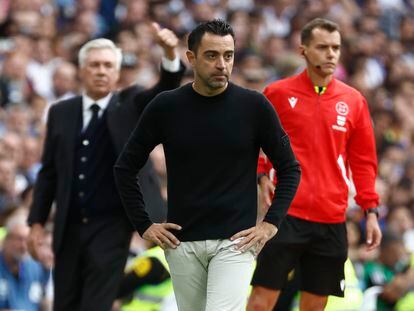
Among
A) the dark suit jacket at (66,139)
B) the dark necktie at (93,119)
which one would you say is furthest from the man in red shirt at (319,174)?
the dark necktie at (93,119)

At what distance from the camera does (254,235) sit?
624 centimetres

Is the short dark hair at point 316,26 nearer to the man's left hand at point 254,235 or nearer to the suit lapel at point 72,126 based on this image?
the suit lapel at point 72,126

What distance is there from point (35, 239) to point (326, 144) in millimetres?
2263

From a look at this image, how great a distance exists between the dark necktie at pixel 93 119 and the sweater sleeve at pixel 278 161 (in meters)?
2.10

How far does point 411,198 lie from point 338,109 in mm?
7279

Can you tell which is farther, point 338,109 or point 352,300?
point 352,300

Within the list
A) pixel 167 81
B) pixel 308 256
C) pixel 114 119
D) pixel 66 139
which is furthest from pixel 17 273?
pixel 308 256

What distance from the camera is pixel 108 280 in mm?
7934

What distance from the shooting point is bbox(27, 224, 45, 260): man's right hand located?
26.9 ft

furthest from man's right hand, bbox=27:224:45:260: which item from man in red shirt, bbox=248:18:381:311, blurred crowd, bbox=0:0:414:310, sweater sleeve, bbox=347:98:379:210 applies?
sweater sleeve, bbox=347:98:379:210

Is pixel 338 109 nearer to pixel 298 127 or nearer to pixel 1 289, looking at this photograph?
pixel 298 127

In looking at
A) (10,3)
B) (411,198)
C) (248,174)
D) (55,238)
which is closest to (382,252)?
(411,198)

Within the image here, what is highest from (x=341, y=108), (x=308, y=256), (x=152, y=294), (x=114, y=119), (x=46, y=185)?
(x=341, y=108)

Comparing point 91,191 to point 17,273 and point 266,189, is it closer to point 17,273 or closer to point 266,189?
point 266,189
